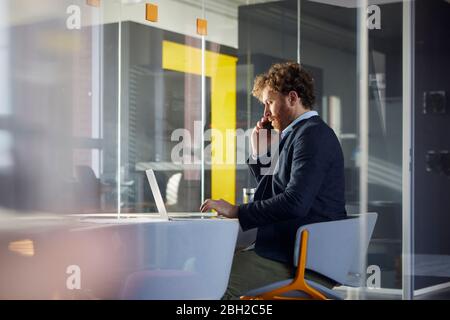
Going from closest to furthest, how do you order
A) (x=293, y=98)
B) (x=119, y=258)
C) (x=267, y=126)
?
(x=119, y=258) < (x=293, y=98) < (x=267, y=126)

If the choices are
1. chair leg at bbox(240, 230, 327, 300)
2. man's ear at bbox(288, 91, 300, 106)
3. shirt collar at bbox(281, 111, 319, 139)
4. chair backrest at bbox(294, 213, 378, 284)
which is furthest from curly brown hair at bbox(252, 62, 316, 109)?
chair leg at bbox(240, 230, 327, 300)

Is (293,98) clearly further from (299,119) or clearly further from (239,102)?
(239,102)

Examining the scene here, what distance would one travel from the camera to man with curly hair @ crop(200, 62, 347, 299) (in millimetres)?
2963

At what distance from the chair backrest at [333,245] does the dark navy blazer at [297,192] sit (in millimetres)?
63

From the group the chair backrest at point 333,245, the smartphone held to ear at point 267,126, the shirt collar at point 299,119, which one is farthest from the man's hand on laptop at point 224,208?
the smartphone held to ear at point 267,126

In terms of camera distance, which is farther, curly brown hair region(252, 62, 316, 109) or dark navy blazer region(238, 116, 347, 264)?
curly brown hair region(252, 62, 316, 109)

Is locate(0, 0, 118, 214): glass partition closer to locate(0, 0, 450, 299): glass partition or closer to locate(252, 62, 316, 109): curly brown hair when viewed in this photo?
locate(0, 0, 450, 299): glass partition

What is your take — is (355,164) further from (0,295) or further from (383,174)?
(0,295)

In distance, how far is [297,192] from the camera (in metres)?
2.95

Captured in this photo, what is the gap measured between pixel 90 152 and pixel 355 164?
245 centimetres

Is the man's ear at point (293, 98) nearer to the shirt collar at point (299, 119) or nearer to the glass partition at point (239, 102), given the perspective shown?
the shirt collar at point (299, 119)

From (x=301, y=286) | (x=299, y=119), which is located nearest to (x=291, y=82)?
(x=299, y=119)

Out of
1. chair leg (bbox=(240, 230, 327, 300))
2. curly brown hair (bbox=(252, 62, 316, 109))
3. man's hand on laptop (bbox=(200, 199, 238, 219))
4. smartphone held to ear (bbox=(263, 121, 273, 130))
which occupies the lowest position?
chair leg (bbox=(240, 230, 327, 300))

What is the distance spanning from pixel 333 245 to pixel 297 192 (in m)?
0.28
